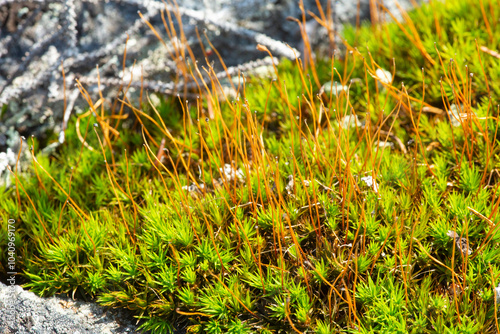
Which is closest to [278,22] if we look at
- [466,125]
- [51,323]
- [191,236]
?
[466,125]

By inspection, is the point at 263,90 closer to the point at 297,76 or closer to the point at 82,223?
the point at 297,76

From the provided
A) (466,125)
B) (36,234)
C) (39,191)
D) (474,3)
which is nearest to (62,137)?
(39,191)

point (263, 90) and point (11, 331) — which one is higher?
point (263, 90)

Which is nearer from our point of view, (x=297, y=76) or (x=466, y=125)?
(x=466, y=125)

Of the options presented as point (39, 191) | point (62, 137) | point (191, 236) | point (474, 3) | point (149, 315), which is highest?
point (474, 3)

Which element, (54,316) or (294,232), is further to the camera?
(294,232)

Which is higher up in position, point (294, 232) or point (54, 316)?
point (294, 232)

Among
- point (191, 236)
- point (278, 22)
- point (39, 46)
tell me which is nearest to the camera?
point (191, 236)

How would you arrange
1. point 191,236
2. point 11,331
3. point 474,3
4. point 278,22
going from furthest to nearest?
point 278,22 < point 474,3 < point 191,236 < point 11,331

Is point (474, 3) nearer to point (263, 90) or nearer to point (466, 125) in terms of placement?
point (466, 125)
